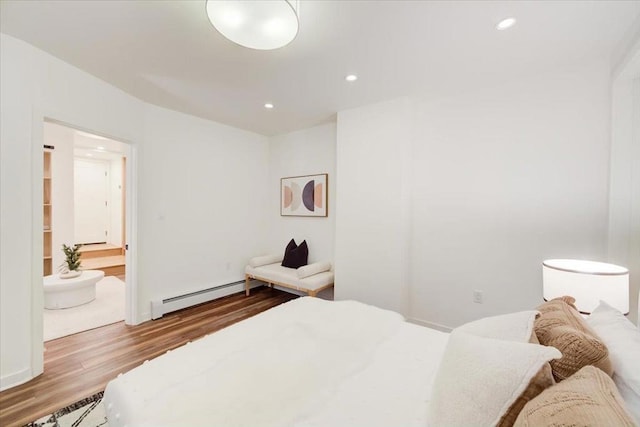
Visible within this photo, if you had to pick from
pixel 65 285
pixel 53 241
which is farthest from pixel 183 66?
pixel 53 241

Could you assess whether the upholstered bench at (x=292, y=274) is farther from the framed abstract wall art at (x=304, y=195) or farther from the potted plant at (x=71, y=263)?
the potted plant at (x=71, y=263)

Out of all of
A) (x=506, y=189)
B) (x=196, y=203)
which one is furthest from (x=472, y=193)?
(x=196, y=203)

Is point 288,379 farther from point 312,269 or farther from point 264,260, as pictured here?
point 264,260

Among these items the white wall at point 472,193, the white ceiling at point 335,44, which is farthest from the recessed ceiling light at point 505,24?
the white wall at point 472,193

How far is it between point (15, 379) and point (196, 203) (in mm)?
2325

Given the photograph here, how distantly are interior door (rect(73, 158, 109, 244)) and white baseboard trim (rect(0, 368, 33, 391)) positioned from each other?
19.2 ft

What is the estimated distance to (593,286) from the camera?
4.96 feet

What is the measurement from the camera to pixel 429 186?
2.89m

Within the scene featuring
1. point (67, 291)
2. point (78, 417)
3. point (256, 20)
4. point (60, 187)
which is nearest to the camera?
point (256, 20)

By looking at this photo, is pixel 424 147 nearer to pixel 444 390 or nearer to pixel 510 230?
pixel 510 230

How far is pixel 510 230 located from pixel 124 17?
3.53 m

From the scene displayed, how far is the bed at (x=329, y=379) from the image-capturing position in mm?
854

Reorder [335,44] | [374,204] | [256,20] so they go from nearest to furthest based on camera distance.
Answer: [256,20] → [335,44] → [374,204]

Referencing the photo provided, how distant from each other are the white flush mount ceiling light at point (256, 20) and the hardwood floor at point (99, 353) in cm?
267
